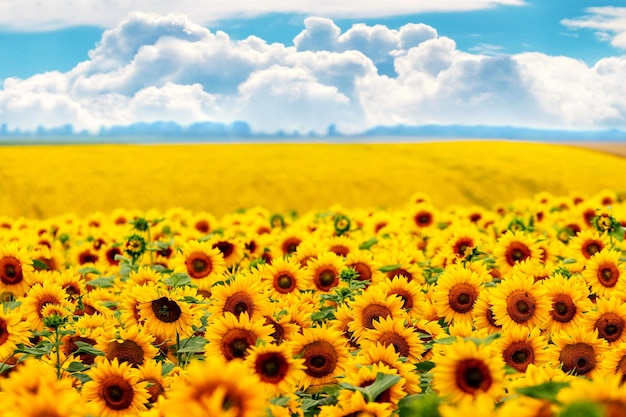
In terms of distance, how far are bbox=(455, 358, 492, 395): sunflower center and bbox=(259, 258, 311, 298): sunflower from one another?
219 cm

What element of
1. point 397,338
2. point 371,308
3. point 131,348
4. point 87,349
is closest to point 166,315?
point 131,348

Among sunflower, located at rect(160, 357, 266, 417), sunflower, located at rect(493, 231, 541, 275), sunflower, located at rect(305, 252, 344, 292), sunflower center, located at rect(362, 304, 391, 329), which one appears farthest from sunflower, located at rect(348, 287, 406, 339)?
sunflower, located at rect(493, 231, 541, 275)

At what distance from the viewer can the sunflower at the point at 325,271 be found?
5.07 metres

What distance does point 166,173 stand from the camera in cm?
2516

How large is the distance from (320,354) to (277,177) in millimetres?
20637

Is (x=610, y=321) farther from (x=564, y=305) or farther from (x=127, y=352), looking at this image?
(x=127, y=352)

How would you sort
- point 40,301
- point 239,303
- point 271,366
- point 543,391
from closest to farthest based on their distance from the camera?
point 543,391 < point 271,366 < point 239,303 < point 40,301

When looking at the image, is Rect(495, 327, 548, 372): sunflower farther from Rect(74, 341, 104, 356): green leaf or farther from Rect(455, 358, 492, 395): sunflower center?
Rect(74, 341, 104, 356): green leaf

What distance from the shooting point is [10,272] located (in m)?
5.48

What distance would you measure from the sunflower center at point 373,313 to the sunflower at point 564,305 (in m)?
0.92

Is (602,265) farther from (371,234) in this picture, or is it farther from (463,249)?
(371,234)

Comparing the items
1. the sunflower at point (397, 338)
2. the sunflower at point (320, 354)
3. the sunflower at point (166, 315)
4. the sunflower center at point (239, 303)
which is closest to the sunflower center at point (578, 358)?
the sunflower at point (397, 338)

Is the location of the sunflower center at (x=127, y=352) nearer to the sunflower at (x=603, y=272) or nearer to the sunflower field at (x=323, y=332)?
the sunflower field at (x=323, y=332)

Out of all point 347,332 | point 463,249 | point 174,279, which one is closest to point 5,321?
point 174,279
